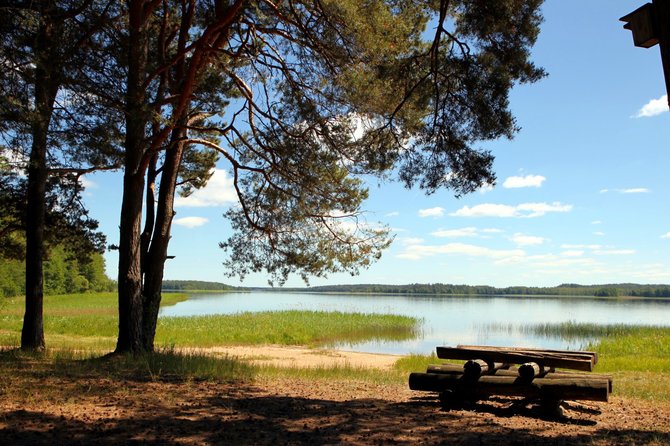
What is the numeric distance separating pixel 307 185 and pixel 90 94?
4578 millimetres

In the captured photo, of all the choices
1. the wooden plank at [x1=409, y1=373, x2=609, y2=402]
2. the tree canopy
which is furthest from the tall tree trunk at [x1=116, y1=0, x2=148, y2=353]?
the wooden plank at [x1=409, y1=373, x2=609, y2=402]

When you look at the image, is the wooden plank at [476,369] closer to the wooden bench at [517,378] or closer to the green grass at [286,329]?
the wooden bench at [517,378]

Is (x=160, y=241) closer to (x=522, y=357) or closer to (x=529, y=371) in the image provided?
(x=522, y=357)

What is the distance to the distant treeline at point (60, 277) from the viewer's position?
5435 cm

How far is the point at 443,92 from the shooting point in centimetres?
892


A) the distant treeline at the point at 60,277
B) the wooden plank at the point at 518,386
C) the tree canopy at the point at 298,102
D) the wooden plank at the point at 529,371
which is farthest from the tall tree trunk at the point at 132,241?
the distant treeline at the point at 60,277

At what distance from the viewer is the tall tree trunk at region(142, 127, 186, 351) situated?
11297 mm

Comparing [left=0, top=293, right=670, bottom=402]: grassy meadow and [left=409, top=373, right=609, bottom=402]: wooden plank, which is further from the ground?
[left=409, top=373, right=609, bottom=402]: wooden plank

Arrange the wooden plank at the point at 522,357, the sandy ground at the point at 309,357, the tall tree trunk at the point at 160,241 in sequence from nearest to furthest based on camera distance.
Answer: the wooden plank at the point at 522,357, the tall tree trunk at the point at 160,241, the sandy ground at the point at 309,357

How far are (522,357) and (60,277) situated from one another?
224 ft

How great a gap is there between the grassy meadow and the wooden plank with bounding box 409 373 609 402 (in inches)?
101


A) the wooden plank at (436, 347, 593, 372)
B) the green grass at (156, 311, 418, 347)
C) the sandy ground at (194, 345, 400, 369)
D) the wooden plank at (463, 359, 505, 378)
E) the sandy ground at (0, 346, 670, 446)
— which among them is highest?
the wooden plank at (436, 347, 593, 372)

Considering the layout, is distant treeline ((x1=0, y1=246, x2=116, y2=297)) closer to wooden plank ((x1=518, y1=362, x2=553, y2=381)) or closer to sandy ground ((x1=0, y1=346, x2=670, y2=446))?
sandy ground ((x1=0, y1=346, x2=670, y2=446))

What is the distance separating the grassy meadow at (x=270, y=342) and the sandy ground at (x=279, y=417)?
1114 mm
